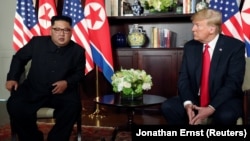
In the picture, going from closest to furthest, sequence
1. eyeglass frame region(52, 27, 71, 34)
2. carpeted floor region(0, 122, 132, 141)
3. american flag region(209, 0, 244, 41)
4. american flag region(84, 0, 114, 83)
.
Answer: eyeglass frame region(52, 27, 71, 34) < carpeted floor region(0, 122, 132, 141) < american flag region(209, 0, 244, 41) < american flag region(84, 0, 114, 83)

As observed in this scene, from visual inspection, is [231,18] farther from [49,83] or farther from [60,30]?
[49,83]

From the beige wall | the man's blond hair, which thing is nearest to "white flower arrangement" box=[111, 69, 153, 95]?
the man's blond hair

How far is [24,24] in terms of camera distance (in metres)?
3.83

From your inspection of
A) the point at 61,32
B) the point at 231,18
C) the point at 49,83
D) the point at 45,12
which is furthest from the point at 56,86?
the point at 231,18

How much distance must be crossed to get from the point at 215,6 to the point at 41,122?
2262 mm

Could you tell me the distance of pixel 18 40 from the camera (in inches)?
151

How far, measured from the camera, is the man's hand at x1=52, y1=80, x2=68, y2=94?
2389 millimetres

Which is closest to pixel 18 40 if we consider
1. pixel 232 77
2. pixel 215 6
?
pixel 215 6

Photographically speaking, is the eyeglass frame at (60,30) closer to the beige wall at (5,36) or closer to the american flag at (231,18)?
the american flag at (231,18)

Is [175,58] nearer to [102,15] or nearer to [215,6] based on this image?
[215,6]

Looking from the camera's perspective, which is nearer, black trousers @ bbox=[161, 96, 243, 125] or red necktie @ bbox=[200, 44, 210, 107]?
black trousers @ bbox=[161, 96, 243, 125]

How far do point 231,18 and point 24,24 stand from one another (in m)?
2.38

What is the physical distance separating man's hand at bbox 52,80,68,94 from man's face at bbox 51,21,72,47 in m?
0.34

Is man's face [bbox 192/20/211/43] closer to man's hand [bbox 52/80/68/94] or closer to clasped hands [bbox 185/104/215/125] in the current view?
clasped hands [bbox 185/104/215/125]
